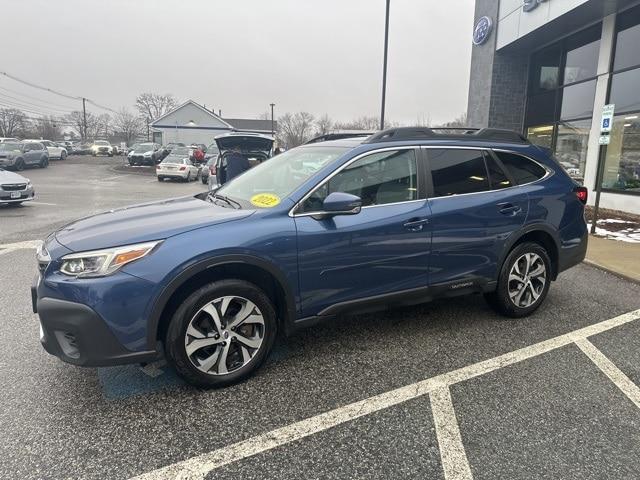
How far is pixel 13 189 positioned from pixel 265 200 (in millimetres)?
11154

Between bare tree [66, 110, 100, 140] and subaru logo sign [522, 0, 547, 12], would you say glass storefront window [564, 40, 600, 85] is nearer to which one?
subaru logo sign [522, 0, 547, 12]

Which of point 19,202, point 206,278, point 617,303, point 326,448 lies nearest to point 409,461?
point 326,448

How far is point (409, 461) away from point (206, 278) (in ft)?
5.39

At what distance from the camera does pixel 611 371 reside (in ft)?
10.8

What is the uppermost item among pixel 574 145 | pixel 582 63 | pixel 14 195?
pixel 582 63

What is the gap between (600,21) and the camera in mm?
11797

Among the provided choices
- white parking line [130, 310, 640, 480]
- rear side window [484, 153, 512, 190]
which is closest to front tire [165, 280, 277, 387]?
white parking line [130, 310, 640, 480]

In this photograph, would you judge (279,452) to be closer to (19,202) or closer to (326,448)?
(326,448)

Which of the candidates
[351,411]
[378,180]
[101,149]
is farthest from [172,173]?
[101,149]

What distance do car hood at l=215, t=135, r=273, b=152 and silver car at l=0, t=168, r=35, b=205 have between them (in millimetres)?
6139

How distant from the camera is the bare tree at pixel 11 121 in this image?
66.2 m

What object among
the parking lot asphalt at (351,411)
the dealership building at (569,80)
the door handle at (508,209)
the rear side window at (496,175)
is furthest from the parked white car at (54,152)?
the door handle at (508,209)

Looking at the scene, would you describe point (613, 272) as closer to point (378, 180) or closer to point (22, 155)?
point (378, 180)

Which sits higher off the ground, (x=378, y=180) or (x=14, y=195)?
(x=378, y=180)
